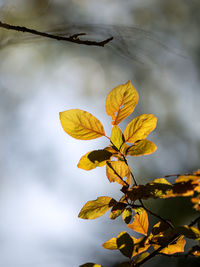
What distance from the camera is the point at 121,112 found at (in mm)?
397

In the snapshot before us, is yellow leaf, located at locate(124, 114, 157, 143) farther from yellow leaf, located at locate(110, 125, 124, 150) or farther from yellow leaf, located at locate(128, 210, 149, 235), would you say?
yellow leaf, located at locate(128, 210, 149, 235)

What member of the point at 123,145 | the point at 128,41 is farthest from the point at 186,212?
the point at 123,145

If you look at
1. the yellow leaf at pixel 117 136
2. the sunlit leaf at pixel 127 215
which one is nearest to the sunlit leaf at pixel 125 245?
the sunlit leaf at pixel 127 215

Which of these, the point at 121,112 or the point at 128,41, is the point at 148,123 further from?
the point at 128,41

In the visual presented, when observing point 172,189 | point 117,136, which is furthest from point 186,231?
point 117,136

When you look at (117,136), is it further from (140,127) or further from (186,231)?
(186,231)

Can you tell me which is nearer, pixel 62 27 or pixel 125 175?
pixel 125 175

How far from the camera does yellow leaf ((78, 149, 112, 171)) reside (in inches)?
15.4

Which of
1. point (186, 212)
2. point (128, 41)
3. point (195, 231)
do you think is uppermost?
point (128, 41)

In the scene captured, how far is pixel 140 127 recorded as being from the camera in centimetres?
40

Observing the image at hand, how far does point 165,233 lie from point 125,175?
0.33 ft

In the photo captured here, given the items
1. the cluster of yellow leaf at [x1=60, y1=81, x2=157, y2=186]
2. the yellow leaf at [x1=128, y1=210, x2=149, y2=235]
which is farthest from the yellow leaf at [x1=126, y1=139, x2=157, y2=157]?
the yellow leaf at [x1=128, y1=210, x2=149, y2=235]

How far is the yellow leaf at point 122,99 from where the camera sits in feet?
1.28

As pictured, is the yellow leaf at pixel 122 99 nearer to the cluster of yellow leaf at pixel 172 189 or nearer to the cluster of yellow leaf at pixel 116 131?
the cluster of yellow leaf at pixel 116 131
